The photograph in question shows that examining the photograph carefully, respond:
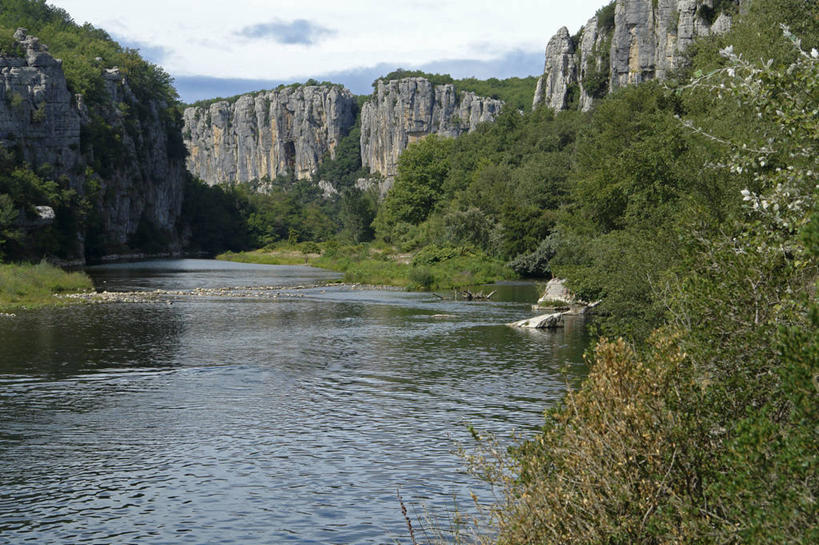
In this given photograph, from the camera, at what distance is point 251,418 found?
22422mm

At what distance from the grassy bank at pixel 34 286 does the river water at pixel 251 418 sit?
4.56m

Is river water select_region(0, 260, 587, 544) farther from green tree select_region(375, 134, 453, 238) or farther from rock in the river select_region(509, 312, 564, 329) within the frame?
green tree select_region(375, 134, 453, 238)

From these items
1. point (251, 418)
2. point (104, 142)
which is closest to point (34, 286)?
point (251, 418)

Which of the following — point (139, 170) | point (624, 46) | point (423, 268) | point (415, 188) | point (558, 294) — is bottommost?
point (558, 294)

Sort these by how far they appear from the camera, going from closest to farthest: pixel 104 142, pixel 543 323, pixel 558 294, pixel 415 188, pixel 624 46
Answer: pixel 543 323
pixel 558 294
pixel 624 46
pixel 104 142
pixel 415 188

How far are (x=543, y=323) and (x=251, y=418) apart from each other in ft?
70.6

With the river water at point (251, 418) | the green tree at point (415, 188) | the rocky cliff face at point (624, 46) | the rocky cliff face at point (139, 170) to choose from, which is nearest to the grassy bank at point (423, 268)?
the green tree at point (415, 188)

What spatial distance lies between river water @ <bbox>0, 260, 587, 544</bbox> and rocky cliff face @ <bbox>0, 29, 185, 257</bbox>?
6710 cm

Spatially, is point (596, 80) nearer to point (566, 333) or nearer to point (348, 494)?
point (566, 333)

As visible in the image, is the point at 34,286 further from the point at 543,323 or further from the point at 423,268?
the point at 543,323

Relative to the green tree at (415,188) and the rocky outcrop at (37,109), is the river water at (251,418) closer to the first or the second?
the rocky outcrop at (37,109)

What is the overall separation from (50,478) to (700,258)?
13946 mm

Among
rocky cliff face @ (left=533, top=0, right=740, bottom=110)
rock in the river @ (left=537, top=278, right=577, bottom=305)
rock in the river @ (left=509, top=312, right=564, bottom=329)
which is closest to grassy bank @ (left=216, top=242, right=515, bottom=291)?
rock in the river @ (left=537, top=278, right=577, bottom=305)

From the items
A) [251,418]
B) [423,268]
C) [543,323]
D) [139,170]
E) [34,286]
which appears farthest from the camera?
[139,170]
